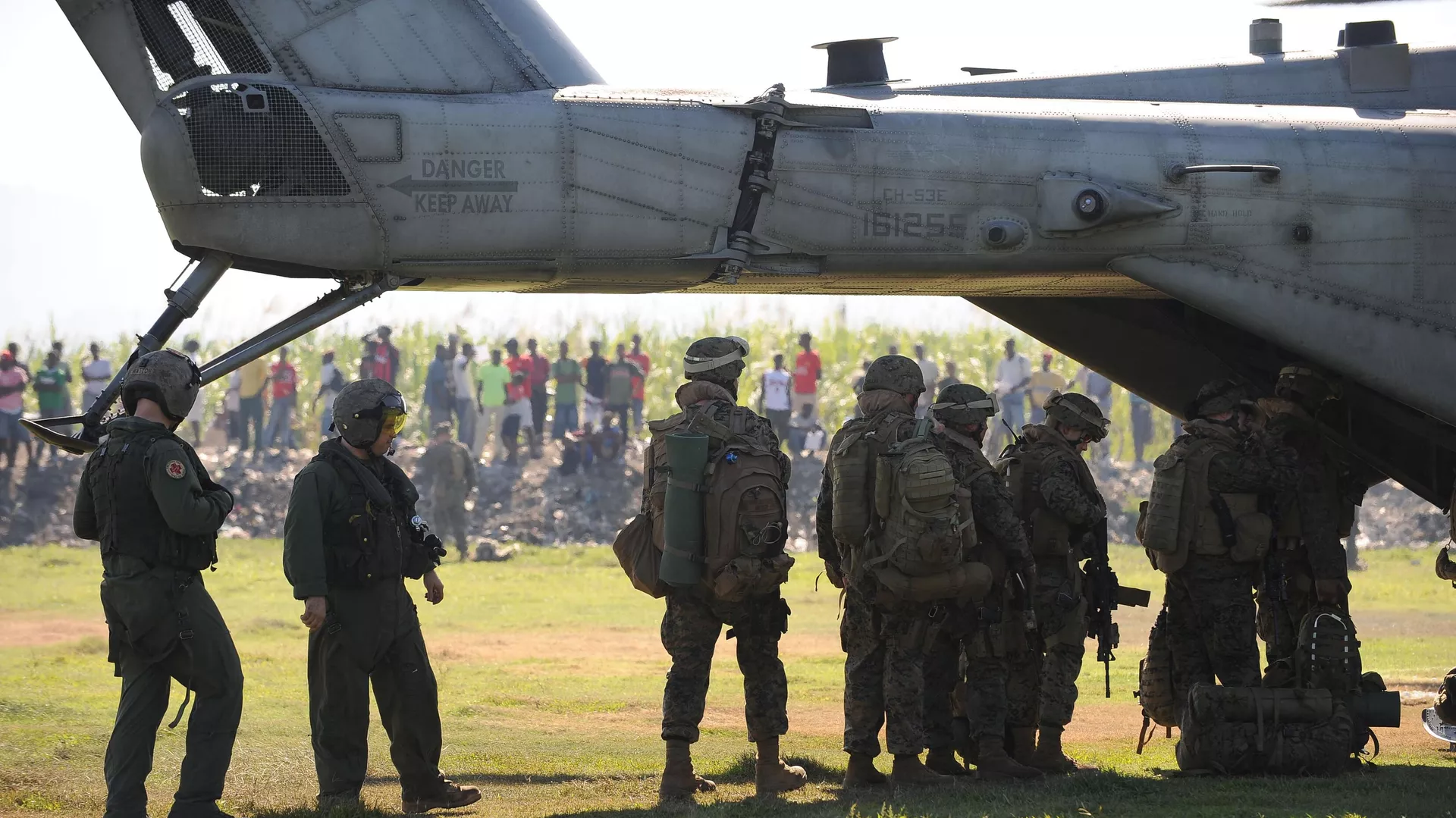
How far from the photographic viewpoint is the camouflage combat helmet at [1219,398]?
8.40 m

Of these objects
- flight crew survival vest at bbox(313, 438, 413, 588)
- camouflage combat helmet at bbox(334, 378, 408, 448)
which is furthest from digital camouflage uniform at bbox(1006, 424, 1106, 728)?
camouflage combat helmet at bbox(334, 378, 408, 448)

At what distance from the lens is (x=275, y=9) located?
25.8 ft

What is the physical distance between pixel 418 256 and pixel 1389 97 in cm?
589

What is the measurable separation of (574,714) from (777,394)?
14225 millimetres

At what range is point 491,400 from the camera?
1035 inches

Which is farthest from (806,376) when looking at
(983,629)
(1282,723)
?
(1282,723)

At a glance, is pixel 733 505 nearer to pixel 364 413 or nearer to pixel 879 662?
pixel 879 662

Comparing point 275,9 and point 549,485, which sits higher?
point 275,9

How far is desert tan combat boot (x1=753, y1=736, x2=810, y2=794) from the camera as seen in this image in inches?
305

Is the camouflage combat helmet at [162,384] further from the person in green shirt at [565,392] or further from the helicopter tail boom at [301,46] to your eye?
the person in green shirt at [565,392]

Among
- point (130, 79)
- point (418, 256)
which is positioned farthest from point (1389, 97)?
point (130, 79)

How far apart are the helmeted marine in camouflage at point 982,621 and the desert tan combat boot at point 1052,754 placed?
0.30 m

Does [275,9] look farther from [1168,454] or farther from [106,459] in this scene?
[1168,454]

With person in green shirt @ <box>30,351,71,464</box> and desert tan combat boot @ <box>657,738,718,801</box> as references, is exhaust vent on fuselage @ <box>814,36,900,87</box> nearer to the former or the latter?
desert tan combat boot @ <box>657,738,718,801</box>
